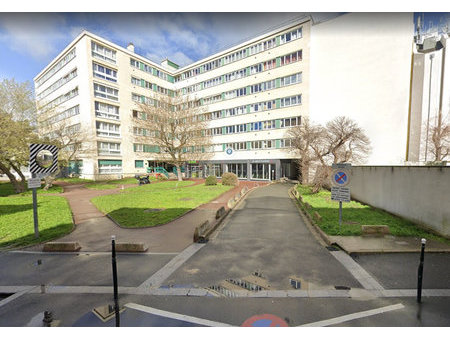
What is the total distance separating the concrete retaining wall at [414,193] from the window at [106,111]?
1431 inches

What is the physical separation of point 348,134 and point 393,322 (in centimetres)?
1717

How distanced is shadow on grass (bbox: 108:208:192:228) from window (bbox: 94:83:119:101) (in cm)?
2889

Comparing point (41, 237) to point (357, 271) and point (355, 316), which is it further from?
point (357, 271)

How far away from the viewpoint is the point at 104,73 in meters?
33.7

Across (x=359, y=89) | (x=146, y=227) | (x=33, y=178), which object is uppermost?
(x=359, y=89)

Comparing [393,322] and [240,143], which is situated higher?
[240,143]

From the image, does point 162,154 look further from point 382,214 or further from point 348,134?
point 382,214

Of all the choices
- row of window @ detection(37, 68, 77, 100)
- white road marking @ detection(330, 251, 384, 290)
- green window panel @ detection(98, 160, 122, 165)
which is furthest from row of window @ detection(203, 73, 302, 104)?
white road marking @ detection(330, 251, 384, 290)

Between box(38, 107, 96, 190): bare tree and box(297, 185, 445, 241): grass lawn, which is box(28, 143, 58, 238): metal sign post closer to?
box(297, 185, 445, 241): grass lawn

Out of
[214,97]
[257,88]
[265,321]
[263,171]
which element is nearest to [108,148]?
[214,97]

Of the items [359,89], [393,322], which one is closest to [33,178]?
[393,322]

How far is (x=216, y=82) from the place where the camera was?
3703 cm

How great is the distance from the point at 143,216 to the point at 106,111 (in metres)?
30.4

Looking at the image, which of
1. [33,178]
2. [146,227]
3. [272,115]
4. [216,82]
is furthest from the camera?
[216,82]
